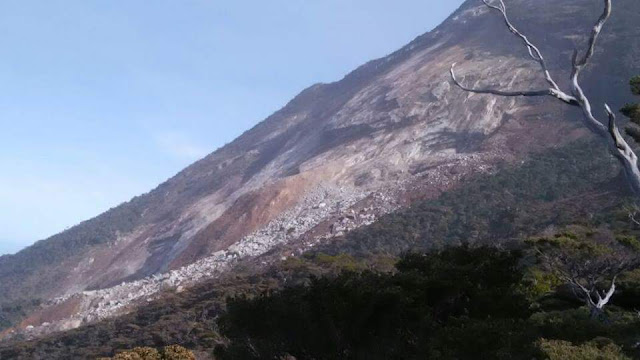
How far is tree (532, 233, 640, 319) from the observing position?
59.9ft

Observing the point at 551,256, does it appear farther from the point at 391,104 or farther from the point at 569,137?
the point at 391,104

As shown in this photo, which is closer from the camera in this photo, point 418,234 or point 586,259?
point 586,259

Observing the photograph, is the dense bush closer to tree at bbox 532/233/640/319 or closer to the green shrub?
the green shrub

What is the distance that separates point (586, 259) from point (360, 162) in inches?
1588

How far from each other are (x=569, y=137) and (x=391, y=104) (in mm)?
19217

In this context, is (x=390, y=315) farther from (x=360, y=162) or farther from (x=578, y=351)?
(x=360, y=162)

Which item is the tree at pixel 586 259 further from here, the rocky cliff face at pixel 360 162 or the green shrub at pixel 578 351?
the rocky cliff face at pixel 360 162

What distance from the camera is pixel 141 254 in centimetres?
6619

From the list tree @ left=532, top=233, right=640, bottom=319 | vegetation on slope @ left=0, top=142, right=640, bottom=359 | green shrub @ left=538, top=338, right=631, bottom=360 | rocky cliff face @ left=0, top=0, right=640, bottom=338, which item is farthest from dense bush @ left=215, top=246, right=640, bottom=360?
rocky cliff face @ left=0, top=0, right=640, bottom=338

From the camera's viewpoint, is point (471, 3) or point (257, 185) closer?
point (257, 185)

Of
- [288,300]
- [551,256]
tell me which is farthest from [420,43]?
[288,300]

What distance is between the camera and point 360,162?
5844cm

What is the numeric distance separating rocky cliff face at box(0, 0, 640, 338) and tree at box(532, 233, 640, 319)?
26.8 m

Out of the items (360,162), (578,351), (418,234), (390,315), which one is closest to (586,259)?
(390,315)
